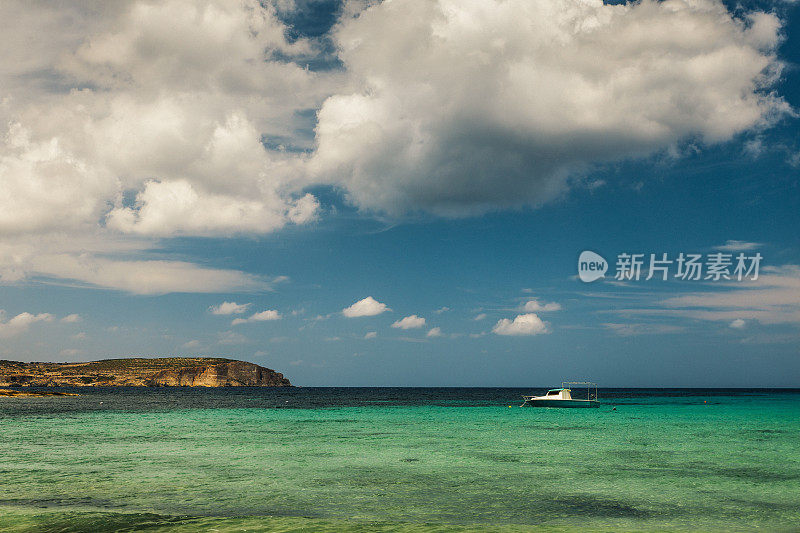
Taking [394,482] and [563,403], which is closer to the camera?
[394,482]

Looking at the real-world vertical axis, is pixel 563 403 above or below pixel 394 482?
below

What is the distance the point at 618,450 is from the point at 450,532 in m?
26.5

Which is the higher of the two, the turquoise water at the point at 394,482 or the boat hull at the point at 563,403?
the turquoise water at the point at 394,482

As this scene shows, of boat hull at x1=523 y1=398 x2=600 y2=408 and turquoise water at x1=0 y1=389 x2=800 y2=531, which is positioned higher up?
turquoise water at x1=0 y1=389 x2=800 y2=531

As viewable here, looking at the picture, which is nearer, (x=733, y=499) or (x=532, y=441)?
(x=733, y=499)

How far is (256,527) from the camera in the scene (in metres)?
18.4

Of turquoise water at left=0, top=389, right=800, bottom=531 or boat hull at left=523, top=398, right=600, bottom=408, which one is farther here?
boat hull at left=523, top=398, right=600, bottom=408

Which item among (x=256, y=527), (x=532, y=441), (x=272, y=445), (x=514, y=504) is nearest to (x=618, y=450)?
(x=532, y=441)

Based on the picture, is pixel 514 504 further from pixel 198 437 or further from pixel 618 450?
pixel 198 437

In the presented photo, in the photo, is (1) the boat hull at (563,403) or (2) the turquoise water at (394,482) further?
(1) the boat hull at (563,403)

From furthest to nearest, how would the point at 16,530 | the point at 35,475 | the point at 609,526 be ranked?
the point at 35,475 → the point at 609,526 → the point at 16,530

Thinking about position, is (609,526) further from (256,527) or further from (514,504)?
(256,527)

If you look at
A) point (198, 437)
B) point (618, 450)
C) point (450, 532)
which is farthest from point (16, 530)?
point (618, 450)

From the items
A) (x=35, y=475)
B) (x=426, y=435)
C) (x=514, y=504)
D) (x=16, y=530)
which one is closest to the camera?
(x=16, y=530)
